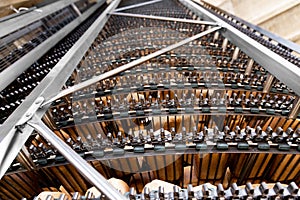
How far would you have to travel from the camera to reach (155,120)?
5.83ft

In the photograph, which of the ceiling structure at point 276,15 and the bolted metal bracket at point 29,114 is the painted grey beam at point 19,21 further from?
the ceiling structure at point 276,15

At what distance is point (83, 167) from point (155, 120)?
988mm

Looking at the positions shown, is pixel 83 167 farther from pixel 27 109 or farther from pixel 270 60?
pixel 270 60

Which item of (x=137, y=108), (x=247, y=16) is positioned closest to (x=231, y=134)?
(x=137, y=108)

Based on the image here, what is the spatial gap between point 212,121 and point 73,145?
102cm

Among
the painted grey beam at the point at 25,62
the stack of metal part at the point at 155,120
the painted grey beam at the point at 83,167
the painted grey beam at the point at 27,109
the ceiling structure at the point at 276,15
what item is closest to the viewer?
the painted grey beam at the point at 83,167

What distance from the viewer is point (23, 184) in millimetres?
1356

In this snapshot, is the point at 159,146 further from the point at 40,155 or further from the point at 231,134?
the point at 40,155

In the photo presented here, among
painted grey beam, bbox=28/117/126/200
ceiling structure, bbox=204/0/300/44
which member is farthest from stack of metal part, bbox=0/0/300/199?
ceiling structure, bbox=204/0/300/44

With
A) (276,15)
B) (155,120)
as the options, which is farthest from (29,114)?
(276,15)

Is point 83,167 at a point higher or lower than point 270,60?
higher

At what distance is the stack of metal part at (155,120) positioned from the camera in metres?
1.06

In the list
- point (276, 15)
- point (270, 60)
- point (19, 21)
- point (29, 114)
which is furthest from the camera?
point (276, 15)

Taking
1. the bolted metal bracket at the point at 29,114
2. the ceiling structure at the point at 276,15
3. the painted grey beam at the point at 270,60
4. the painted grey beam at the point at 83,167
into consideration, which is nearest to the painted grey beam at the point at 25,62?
the bolted metal bracket at the point at 29,114
